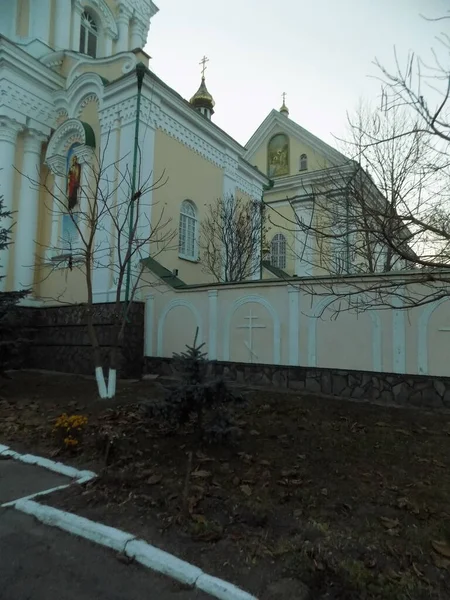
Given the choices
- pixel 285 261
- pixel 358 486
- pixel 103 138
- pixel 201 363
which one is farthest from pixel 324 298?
pixel 285 261

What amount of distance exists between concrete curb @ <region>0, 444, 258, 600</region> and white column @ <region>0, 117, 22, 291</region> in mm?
10456

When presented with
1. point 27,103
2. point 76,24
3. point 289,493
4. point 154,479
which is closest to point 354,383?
point 289,493

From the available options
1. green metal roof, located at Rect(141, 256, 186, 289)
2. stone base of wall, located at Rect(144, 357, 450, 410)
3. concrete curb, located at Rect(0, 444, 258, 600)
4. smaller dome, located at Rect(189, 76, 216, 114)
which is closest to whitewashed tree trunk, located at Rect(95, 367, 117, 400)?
stone base of wall, located at Rect(144, 357, 450, 410)

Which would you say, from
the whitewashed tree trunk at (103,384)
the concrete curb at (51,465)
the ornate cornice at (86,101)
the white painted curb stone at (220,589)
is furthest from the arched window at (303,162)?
the white painted curb stone at (220,589)

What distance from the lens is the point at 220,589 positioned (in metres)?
2.73

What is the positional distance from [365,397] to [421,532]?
14.5ft

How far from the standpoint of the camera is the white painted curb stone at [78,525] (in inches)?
130

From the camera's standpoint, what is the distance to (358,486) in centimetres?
414

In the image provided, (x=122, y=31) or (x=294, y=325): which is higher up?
(x=122, y=31)

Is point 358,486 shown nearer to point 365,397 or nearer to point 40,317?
point 365,397

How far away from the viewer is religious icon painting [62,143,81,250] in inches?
501

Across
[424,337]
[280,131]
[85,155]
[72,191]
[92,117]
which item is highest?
[280,131]

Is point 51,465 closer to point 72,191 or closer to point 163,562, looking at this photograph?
point 163,562

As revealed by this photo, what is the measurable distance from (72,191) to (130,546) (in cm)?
1162
